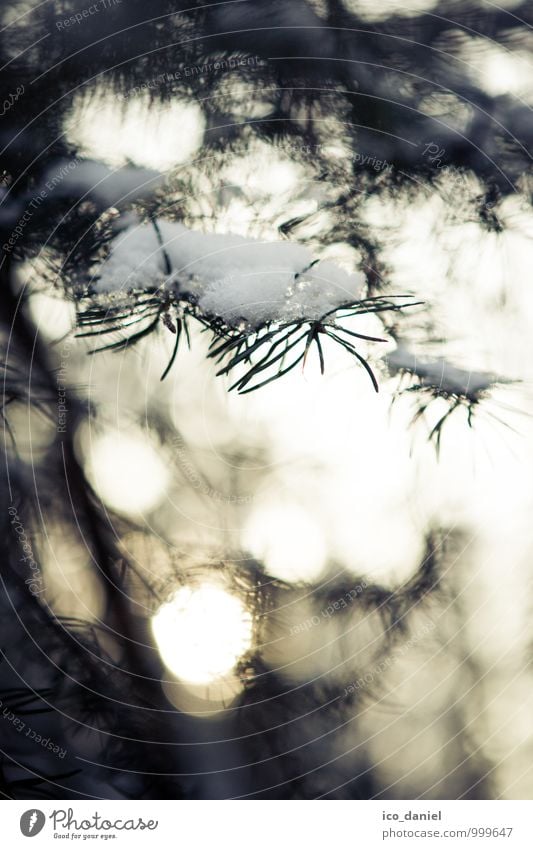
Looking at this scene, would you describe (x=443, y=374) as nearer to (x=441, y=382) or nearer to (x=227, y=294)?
(x=441, y=382)

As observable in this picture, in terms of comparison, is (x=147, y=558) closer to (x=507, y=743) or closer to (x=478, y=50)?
(x=507, y=743)

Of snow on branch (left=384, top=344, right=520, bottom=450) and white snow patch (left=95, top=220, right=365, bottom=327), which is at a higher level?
white snow patch (left=95, top=220, right=365, bottom=327)
